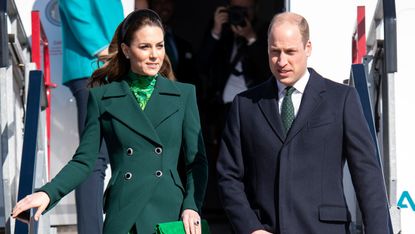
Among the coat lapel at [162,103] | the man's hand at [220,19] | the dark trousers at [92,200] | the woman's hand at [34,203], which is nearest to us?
the woman's hand at [34,203]

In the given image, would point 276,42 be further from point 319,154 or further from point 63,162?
point 63,162

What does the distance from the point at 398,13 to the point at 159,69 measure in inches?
111

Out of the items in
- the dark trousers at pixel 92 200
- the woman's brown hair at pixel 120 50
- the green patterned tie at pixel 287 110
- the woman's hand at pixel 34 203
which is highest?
the woman's brown hair at pixel 120 50

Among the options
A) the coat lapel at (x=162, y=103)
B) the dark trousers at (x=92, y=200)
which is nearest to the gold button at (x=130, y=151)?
the coat lapel at (x=162, y=103)

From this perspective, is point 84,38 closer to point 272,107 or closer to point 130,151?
point 130,151

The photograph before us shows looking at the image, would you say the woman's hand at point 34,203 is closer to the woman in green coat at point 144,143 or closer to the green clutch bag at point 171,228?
the woman in green coat at point 144,143

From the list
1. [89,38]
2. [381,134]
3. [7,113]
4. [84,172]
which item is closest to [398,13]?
[381,134]

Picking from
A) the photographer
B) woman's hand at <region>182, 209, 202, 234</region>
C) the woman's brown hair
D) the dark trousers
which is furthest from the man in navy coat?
the photographer

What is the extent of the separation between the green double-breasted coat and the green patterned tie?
0.44 metres

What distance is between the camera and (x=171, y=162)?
5492 millimetres

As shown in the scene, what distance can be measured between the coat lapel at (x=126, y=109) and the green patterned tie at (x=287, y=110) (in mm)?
607

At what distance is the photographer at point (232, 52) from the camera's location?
8938 mm

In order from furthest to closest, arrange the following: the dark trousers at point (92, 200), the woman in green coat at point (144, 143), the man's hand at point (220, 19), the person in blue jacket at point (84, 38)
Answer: the man's hand at point (220, 19), the person in blue jacket at point (84, 38), the dark trousers at point (92, 200), the woman in green coat at point (144, 143)

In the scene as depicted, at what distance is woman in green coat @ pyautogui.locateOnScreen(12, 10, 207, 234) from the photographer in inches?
213
